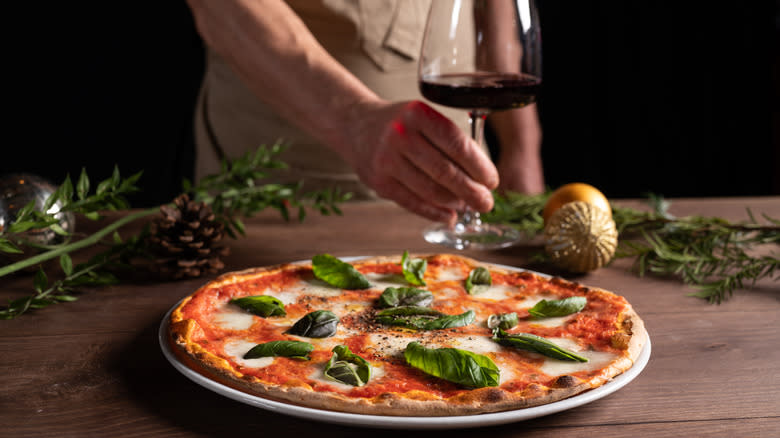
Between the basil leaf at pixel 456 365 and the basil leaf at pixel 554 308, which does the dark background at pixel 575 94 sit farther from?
the basil leaf at pixel 456 365

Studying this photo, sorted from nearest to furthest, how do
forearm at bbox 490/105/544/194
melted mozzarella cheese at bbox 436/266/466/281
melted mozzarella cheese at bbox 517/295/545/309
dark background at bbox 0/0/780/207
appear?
melted mozzarella cheese at bbox 517/295/545/309
melted mozzarella cheese at bbox 436/266/466/281
forearm at bbox 490/105/544/194
dark background at bbox 0/0/780/207

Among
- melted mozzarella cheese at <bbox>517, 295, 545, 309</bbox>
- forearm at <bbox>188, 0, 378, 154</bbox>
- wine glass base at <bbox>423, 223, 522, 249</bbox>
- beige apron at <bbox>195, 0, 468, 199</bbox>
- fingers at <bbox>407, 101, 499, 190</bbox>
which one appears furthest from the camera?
beige apron at <bbox>195, 0, 468, 199</bbox>

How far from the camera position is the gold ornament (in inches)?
49.9

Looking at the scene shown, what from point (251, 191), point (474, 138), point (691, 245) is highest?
point (474, 138)

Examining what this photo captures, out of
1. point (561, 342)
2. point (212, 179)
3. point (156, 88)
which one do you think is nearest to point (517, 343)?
point (561, 342)

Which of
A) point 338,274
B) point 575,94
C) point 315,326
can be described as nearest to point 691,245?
point 338,274

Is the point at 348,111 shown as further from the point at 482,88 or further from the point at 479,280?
the point at 479,280

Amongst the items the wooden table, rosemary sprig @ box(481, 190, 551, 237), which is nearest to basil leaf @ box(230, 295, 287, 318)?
the wooden table

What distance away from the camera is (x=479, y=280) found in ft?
3.74

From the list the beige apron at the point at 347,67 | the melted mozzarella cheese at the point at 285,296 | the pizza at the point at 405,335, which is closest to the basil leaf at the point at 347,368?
the pizza at the point at 405,335

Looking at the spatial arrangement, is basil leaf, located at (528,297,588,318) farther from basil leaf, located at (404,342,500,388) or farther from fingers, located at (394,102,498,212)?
fingers, located at (394,102,498,212)

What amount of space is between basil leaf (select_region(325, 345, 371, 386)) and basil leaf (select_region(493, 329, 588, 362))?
20cm

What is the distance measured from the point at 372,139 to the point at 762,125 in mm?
3164

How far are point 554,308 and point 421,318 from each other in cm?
20
